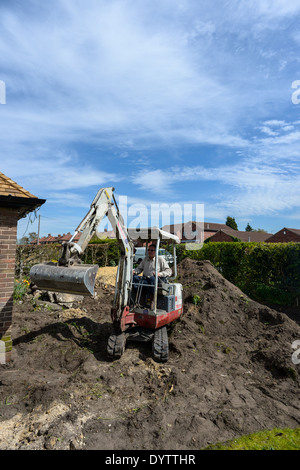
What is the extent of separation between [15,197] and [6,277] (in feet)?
5.32

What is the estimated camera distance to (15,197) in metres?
5.92

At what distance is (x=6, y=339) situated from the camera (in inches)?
240

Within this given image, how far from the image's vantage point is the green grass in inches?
152

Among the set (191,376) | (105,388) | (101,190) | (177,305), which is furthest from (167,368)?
(101,190)

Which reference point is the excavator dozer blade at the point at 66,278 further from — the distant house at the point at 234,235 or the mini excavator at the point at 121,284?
the distant house at the point at 234,235

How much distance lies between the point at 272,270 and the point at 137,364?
29.0 ft

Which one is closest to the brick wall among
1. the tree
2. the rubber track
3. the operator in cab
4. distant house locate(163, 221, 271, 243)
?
the rubber track

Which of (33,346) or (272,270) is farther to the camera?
(272,270)

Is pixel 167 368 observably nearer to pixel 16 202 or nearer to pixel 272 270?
Answer: pixel 16 202

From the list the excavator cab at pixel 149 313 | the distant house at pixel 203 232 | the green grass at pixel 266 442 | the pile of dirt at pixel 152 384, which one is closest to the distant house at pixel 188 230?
the distant house at pixel 203 232

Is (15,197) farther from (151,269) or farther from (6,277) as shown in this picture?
(151,269)

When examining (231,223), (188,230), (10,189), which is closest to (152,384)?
(10,189)

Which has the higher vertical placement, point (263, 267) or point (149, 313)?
point (263, 267)

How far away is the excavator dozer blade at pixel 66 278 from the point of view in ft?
15.8
